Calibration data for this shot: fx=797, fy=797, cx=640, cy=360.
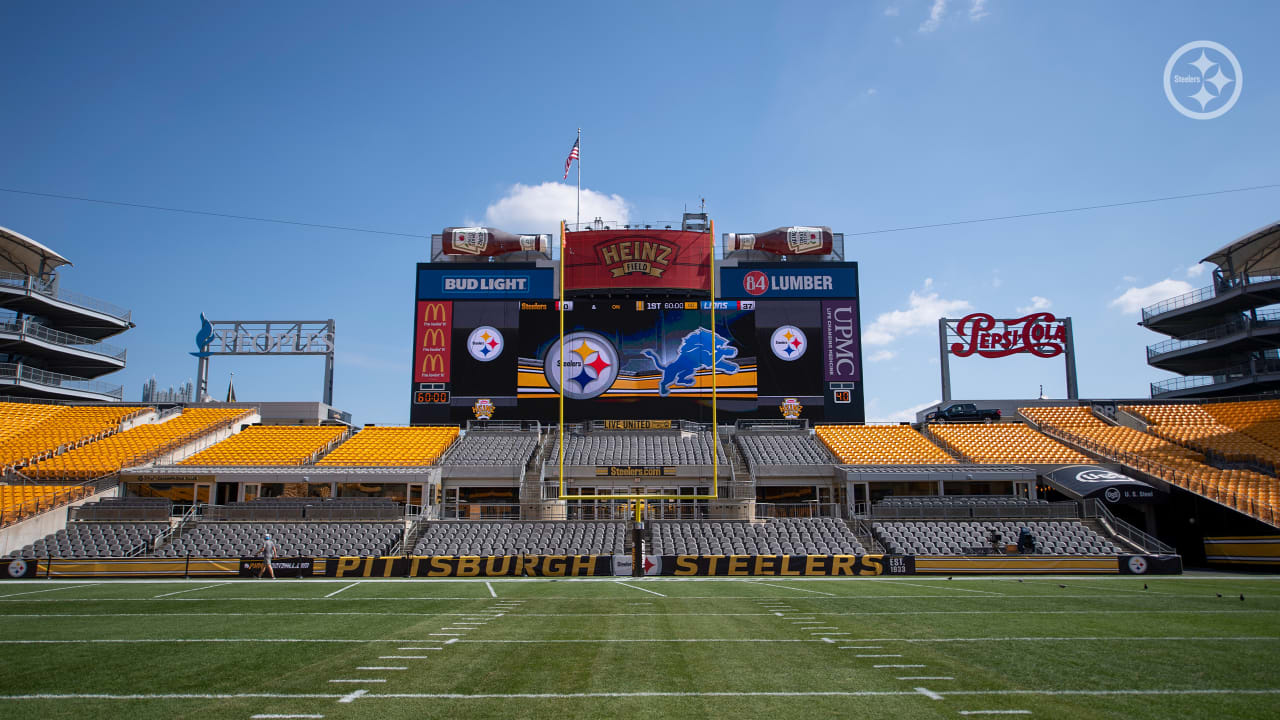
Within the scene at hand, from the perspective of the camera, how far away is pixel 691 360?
36.5 m

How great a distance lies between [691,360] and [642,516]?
8.70 metres

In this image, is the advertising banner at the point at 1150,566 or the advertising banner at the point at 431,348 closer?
the advertising banner at the point at 1150,566

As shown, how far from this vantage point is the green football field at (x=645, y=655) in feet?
25.4

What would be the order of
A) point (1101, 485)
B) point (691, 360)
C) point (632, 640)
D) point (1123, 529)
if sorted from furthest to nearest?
1. point (691, 360)
2. point (1101, 485)
3. point (1123, 529)
4. point (632, 640)

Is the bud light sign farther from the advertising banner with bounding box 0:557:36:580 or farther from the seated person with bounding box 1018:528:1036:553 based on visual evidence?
the seated person with bounding box 1018:528:1036:553

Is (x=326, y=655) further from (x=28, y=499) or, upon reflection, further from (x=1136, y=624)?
(x=28, y=499)

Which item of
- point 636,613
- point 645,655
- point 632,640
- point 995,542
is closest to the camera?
point 645,655

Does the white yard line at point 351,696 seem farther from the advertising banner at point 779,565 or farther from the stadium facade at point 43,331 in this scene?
the stadium facade at point 43,331

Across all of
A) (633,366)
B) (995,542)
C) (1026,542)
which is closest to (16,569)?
(633,366)

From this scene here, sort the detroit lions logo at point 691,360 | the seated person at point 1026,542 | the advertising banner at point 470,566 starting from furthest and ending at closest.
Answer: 1. the detroit lions logo at point 691,360
2. the seated person at point 1026,542
3. the advertising banner at point 470,566

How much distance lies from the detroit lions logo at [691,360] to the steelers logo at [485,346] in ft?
22.0

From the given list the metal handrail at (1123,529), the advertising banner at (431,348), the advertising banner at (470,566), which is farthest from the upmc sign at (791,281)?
the advertising banner at (470,566)

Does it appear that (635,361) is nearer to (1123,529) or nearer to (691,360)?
(691,360)

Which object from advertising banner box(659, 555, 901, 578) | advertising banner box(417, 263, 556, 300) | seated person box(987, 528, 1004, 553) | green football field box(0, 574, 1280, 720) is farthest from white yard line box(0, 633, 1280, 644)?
advertising banner box(417, 263, 556, 300)
